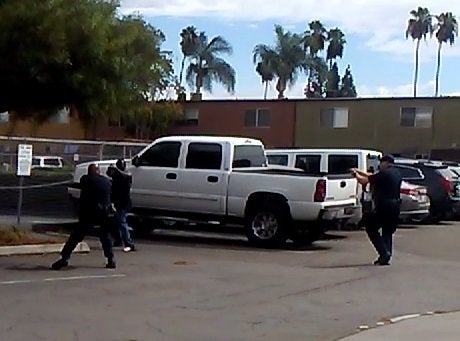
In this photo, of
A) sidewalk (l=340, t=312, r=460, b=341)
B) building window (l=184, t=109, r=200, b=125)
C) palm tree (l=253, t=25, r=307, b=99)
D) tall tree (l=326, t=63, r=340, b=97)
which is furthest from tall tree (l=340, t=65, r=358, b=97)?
sidewalk (l=340, t=312, r=460, b=341)

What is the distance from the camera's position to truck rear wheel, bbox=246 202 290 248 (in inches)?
824

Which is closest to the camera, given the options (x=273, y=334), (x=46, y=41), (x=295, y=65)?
(x=273, y=334)

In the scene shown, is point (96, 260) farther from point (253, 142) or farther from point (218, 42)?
point (218, 42)

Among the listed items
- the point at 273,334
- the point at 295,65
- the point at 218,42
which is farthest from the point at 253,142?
the point at 295,65

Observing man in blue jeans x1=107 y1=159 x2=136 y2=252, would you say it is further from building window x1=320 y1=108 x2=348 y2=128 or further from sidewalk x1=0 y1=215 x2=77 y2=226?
building window x1=320 y1=108 x2=348 y2=128

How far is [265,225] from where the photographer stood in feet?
69.3

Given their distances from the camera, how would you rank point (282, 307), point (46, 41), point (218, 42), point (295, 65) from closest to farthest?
point (282, 307) → point (46, 41) → point (218, 42) → point (295, 65)

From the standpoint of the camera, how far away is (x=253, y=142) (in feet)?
73.7

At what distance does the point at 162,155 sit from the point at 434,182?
33.3 feet

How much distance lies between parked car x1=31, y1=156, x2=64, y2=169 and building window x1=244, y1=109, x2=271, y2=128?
22653 millimetres

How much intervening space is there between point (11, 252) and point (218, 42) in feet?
187

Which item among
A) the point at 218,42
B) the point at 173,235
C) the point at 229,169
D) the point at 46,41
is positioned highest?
the point at 218,42

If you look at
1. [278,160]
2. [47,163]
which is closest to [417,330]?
[278,160]

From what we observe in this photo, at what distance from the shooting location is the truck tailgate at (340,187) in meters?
20.8
